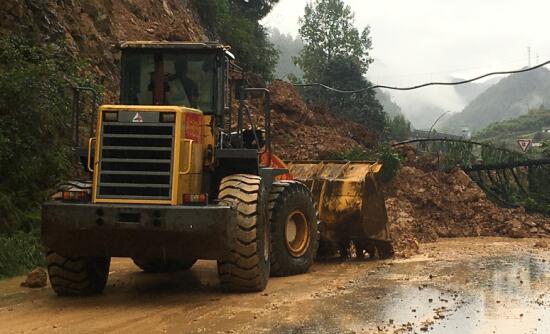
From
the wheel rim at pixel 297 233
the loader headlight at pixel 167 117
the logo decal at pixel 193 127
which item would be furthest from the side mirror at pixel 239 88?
the wheel rim at pixel 297 233

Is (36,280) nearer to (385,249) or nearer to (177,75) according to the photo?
(177,75)

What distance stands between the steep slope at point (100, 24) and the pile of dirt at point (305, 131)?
12.7ft

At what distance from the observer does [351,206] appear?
10680mm

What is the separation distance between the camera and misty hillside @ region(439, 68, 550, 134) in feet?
563

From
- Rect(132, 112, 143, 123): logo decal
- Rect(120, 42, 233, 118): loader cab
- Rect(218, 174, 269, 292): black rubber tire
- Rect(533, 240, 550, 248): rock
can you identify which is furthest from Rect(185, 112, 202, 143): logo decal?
Rect(533, 240, 550, 248): rock

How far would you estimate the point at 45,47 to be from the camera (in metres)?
12.8

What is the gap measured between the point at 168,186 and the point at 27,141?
191 inches

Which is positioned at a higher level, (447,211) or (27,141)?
(27,141)

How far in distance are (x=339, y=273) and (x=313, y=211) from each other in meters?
0.99

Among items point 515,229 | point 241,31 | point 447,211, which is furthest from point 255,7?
point 515,229

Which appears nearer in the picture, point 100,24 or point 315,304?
point 315,304

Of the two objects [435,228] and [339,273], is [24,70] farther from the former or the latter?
[435,228]

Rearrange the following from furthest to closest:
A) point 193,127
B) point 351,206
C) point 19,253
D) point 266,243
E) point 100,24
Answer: point 100,24
point 351,206
point 19,253
point 266,243
point 193,127

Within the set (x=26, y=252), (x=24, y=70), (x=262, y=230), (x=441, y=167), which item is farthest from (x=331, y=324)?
(x=441, y=167)
